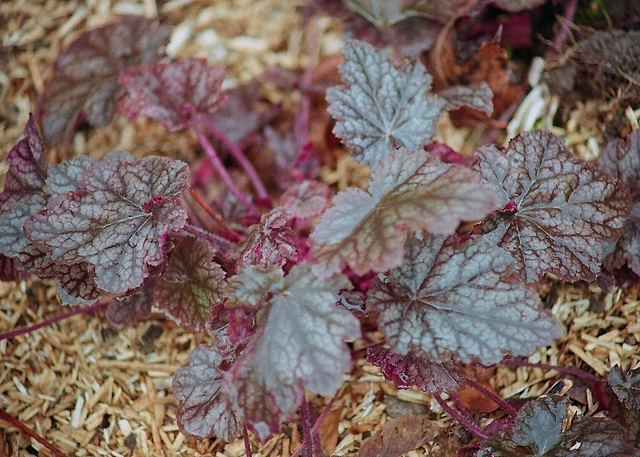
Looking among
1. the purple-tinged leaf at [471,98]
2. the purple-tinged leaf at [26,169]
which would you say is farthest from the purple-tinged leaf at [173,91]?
the purple-tinged leaf at [471,98]

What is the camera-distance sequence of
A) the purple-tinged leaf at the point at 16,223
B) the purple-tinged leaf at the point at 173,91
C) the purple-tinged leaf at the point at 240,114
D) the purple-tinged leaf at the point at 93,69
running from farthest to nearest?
1. the purple-tinged leaf at the point at 240,114
2. the purple-tinged leaf at the point at 93,69
3. the purple-tinged leaf at the point at 173,91
4. the purple-tinged leaf at the point at 16,223

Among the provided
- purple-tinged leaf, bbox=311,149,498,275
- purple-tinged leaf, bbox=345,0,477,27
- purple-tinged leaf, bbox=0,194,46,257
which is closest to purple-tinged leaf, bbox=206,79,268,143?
purple-tinged leaf, bbox=345,0,477,27

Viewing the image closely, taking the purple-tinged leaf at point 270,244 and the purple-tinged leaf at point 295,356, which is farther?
the purple-tinged leaf at point 270,244

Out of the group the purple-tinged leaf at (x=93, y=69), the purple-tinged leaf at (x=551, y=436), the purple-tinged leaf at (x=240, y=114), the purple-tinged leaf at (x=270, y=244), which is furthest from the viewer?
the purple-tinged leaf at (x=240, y=114)

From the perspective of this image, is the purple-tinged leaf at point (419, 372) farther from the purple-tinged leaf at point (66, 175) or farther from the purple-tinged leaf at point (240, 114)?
the purple-tinged leaf at point (240, 114)

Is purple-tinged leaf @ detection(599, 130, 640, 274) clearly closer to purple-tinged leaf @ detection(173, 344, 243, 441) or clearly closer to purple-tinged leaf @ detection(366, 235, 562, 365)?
purple-tinged leaf @ detection(366, 235, 562, 365)

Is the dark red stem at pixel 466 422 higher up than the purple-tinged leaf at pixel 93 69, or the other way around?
the purple-tinged leaf at pixel 93 69

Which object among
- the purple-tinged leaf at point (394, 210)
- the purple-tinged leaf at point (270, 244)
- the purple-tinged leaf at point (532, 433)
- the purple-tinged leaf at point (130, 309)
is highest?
the purple-tinged leaf at point (394, 210)

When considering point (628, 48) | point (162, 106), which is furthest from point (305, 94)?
point (628, 48)
